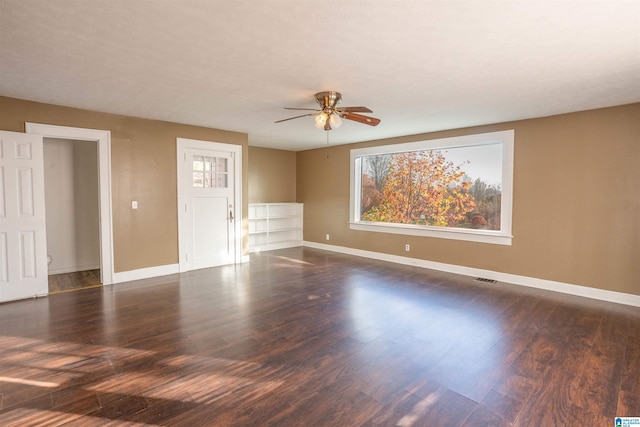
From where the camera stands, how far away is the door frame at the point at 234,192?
5328 mm

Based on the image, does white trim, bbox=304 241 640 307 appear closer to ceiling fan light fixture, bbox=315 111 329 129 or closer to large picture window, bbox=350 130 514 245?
large picture window, bbox=350 130 514 245

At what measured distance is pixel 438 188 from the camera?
583 cm

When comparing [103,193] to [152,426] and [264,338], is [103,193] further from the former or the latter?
[152,426]

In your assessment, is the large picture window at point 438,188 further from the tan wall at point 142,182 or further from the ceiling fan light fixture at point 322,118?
the tan wall at point 142,182

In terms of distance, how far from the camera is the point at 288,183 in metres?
8.32

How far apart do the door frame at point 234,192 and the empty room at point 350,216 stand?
4 cm

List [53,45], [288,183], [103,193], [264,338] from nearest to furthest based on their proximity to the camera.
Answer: [53,45], [264,338], [103,193], [288,183]

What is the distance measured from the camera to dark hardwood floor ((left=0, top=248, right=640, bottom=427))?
6.51ft

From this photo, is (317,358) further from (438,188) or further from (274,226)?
(274,226)

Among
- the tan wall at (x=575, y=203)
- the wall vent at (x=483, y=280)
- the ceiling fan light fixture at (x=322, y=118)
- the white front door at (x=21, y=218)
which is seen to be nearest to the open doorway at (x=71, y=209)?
the white front door at (x=21, y=218)

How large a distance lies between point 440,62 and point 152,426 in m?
3.29

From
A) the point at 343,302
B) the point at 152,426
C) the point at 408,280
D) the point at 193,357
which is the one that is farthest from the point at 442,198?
the point at 152,426

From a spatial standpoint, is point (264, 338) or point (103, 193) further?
point (103, 193)

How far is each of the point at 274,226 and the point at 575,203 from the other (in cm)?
576
